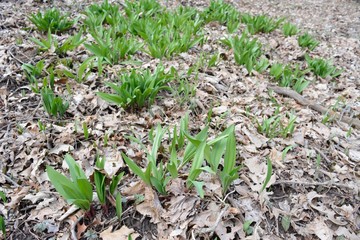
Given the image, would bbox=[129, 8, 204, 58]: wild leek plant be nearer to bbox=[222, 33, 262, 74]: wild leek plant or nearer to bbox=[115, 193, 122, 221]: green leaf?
bbox=[222, 33, 262, 74]: wild leek plant

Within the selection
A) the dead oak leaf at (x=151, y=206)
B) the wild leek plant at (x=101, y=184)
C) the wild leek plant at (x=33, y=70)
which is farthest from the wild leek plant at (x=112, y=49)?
the dead oak leaf at (x=151, y=206)

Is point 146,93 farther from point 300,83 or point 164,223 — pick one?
point 300,83

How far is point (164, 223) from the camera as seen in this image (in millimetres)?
1711

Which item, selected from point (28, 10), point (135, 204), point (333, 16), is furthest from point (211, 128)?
point (333, 16)

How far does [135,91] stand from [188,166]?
30.9 inches

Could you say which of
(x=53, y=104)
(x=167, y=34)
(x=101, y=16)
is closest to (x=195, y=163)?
(x=53, y=104)

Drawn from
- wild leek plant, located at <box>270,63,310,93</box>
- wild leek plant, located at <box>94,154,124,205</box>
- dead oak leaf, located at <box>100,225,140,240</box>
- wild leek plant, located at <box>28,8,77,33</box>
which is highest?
wild leek plant, located at <box>28,8,77,33</box>

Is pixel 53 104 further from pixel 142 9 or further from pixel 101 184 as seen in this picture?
pixel 142 9

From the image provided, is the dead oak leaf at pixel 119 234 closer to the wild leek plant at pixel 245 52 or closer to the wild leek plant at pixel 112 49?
the wild leek plant at pixel 112 49

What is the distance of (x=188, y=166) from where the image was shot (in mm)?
2055

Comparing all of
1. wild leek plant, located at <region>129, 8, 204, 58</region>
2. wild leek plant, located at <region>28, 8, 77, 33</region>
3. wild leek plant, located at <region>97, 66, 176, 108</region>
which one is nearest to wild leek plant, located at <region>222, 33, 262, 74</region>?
wild leek plant, located at <region>129, 8, 204, 58</region>

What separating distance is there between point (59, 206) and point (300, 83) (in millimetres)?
2745

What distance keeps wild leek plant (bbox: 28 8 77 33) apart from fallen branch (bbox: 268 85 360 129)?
2.59 m

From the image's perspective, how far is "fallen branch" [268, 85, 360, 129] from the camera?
293 cm
